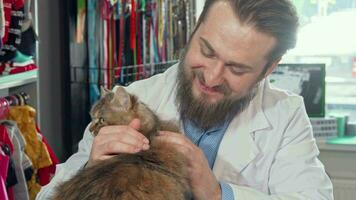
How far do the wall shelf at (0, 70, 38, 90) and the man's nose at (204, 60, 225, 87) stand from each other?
899 mm

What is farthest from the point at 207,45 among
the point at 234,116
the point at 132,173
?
the point at 132,173

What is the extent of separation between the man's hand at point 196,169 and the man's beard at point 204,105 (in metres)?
0.16

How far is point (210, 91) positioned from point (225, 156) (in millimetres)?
209

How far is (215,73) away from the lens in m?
1.31

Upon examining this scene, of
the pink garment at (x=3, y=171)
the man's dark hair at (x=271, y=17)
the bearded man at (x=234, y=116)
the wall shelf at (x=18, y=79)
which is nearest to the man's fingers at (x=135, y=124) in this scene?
the bearded man at (x=234, y=116)

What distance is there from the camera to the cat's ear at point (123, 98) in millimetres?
1286

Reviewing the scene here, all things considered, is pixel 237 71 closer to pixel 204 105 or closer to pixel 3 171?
pixel 204 105

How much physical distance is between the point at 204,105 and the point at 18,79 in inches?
36.3

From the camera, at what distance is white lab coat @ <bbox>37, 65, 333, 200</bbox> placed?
1390 millimetres

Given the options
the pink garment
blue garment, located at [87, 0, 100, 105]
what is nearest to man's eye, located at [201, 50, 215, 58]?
the pink garment

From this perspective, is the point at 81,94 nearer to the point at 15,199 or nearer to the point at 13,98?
the point at 13,98

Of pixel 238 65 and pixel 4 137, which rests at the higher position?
pixel 238 65

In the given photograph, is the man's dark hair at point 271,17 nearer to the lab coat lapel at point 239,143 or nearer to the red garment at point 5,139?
the lab coat lapel at point 239,143

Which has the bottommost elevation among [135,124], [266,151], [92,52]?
[266,151]
